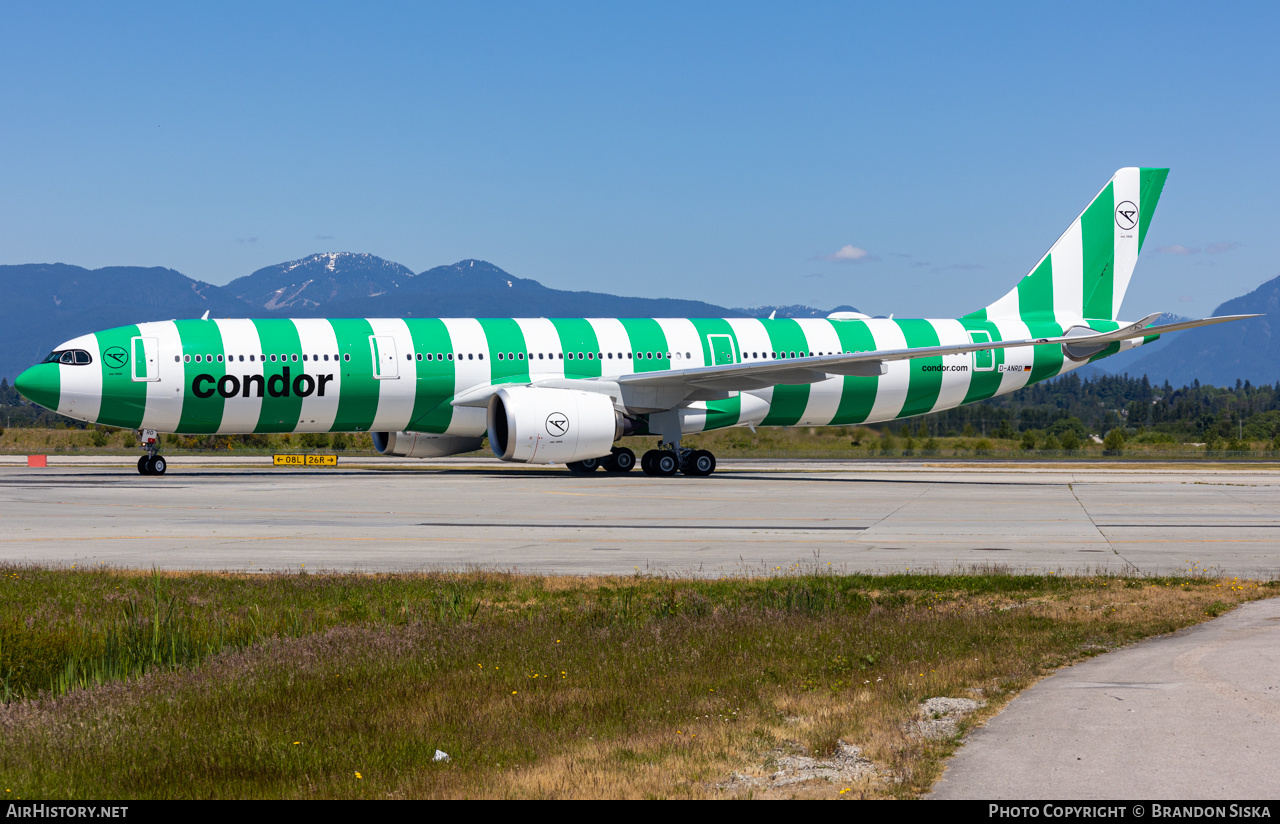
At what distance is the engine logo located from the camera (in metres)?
31.4

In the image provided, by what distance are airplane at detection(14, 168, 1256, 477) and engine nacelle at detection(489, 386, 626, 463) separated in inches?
2.0

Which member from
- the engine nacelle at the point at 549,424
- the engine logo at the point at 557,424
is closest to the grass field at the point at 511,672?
the engine nacelle at the point at 549,424

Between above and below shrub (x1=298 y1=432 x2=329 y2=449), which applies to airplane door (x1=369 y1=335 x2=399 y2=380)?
above

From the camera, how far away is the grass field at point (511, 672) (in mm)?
6738

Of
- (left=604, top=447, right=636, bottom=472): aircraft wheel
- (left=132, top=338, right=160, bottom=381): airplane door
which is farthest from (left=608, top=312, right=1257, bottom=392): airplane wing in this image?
(left=132, top=338, right=160, bottom=381): airplane door

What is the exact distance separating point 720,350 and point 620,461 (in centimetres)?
463

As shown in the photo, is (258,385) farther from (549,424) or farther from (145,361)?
(549,424)

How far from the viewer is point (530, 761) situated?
6.93 meters

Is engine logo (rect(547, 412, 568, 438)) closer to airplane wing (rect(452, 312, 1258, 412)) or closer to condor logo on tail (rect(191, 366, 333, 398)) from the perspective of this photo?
airplane wing (rect(452, 312, 1258, 412))

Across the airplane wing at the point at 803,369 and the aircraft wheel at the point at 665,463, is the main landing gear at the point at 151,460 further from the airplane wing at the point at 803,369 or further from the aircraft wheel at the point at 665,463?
the aircraft wheel at the point at 665,463

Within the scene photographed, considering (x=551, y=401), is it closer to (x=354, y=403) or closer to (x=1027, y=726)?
(x=354, y=403)

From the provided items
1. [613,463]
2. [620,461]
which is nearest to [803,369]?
[620,461]

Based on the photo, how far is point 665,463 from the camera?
34.6 meters

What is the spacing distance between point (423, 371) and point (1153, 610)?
2504 centimetres
